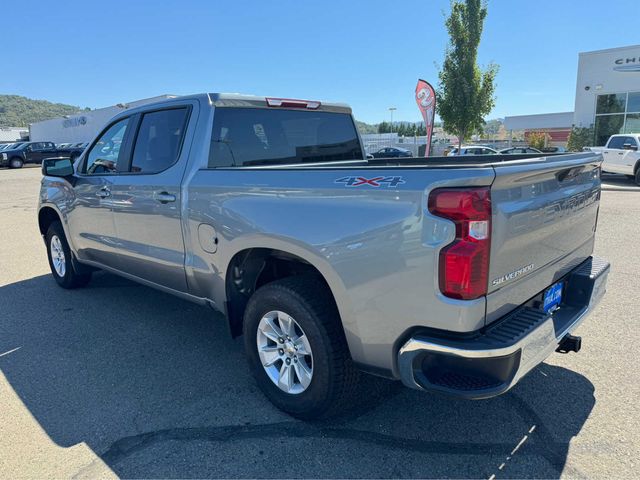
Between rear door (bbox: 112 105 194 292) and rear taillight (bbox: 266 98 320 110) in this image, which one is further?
rear taillight (bbox: 266 98 320 110)

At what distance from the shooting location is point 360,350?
2557 mm

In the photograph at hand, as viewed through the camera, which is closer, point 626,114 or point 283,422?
point 283,422

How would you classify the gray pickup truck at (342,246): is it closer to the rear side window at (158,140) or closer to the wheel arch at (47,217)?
the rear side window at (158,140)

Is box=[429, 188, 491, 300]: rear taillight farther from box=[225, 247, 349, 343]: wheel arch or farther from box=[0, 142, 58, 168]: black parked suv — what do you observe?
box=[0, 142, 58, 168]: black parked suv

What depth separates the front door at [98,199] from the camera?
172 inches

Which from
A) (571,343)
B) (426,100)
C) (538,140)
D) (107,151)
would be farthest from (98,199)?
(538,140)

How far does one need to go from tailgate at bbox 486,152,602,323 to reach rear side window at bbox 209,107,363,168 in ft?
6.63

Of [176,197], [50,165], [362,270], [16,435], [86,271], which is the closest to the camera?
[362,270]

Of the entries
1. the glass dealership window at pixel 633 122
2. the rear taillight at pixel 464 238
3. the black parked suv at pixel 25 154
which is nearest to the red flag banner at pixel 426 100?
the glass dealership window at pixel 633 122

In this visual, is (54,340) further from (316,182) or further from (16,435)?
(316,182)

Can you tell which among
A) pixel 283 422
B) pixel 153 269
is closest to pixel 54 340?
pixel 153 269

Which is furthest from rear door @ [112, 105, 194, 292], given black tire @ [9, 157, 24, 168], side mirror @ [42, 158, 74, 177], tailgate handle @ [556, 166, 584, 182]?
black tire @ [9, 157, 24, 168]

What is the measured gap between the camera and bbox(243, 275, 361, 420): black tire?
2.68 m

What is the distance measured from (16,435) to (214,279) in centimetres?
149
